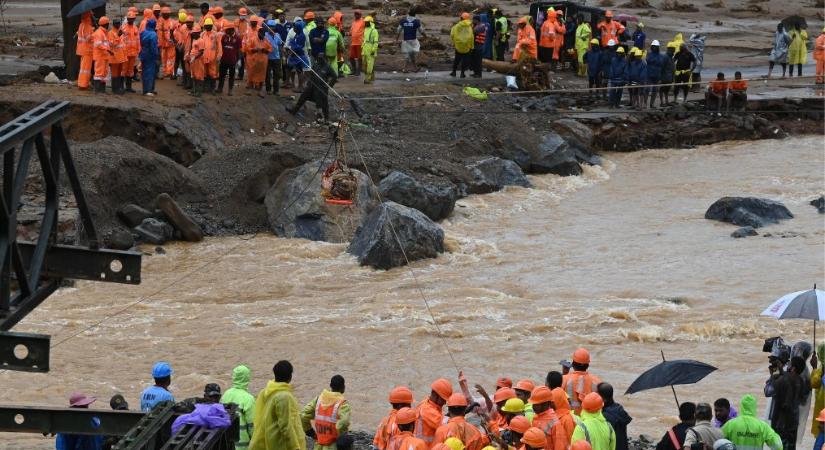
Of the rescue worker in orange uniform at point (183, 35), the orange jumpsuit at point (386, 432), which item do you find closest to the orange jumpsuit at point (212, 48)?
the rescue worker in orange uniform at point (183, 35)

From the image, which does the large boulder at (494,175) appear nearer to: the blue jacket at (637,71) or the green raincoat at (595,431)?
the blue jacket at (637,71)

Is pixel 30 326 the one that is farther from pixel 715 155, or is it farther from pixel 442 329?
pixel 715 155

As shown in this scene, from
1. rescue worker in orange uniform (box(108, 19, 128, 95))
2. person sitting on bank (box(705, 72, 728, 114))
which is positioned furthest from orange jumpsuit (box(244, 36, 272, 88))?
person sitting on bank (box(705, 72, 728, 114))

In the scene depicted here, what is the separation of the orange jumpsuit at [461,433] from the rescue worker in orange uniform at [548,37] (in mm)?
23413

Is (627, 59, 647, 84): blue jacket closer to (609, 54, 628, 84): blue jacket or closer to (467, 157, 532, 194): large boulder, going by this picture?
(609, 54, 628, 84): blue jacket

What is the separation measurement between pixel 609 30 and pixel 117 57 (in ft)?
38.9

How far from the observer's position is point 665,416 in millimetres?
15500

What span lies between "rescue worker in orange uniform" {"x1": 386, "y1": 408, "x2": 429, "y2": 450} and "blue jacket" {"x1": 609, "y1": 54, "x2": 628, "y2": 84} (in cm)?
2158

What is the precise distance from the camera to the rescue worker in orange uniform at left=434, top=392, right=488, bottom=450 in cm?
988

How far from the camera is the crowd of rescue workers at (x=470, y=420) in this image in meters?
10.0

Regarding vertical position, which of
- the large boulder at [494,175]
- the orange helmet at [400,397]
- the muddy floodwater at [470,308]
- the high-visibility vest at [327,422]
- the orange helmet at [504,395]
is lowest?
the muddy floodwater at [470,308]

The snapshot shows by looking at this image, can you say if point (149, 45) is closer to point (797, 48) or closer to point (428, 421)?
point (797, 48)

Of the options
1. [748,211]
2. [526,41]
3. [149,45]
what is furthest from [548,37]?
[149,45]

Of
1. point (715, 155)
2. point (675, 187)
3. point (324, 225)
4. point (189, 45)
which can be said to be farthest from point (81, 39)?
point (715, 155)
